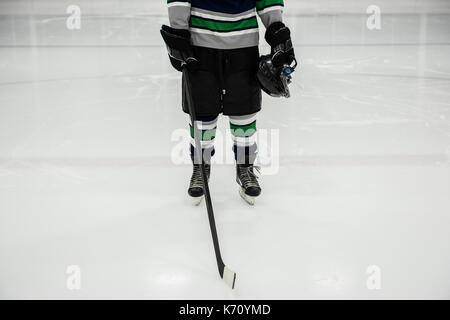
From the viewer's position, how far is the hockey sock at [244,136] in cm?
191

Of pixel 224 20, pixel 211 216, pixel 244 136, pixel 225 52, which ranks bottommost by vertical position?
pixel 211 216

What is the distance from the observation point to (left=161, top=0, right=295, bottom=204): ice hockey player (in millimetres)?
1753

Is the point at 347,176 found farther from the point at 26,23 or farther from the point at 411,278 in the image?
the point at 26,23

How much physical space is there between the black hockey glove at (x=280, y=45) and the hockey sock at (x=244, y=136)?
9.5 inches

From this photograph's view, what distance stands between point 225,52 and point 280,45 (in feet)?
0.61

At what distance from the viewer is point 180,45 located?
1.74 m

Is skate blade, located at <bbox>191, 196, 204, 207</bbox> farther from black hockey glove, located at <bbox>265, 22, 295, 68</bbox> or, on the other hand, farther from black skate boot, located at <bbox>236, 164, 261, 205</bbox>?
black hockey glove, located at <bbox>265, 22, 295, 68</bbox>

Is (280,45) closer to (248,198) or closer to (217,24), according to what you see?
(217,24)

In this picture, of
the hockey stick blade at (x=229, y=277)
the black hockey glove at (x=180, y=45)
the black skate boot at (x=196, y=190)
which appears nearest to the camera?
the hockey stick blade at (x=229, y=277)

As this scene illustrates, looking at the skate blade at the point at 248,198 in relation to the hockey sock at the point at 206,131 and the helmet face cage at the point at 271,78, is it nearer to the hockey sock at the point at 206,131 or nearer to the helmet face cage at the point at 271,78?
the hockey sock at the point at 206,131

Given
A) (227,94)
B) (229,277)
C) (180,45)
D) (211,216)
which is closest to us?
(229,277)

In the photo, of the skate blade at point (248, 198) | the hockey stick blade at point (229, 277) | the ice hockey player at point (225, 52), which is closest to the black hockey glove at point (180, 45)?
the ice hockey player at point (225, 52)

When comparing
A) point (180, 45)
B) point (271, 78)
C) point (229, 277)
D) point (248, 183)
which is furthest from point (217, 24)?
point (229, 277)

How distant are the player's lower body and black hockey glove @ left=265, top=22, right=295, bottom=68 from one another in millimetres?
109
